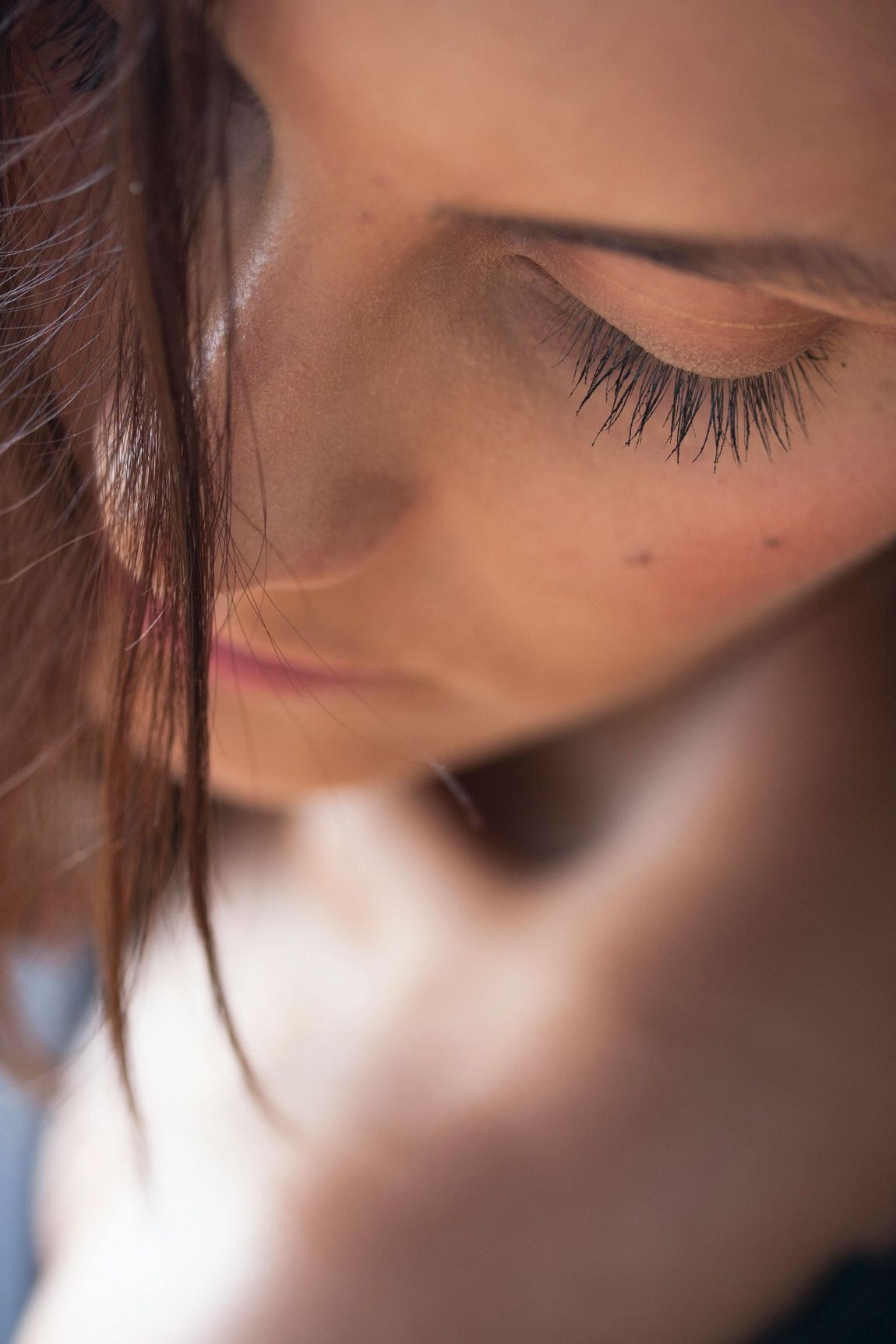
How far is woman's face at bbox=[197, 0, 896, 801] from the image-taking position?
32 centimetres

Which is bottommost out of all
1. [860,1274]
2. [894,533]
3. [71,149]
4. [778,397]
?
[860,1274]

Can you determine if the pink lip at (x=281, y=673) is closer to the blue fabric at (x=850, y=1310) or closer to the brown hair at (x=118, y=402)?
the brown hair at (x=118, y=402)

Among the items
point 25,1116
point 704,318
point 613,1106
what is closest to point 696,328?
point 704,318

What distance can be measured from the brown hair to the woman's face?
3 centimetres

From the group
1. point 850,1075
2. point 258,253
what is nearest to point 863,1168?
point 850,1075

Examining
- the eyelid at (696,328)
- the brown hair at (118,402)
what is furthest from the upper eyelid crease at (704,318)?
the brown hair at (118,402)

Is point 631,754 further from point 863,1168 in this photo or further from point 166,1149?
point 166,1149

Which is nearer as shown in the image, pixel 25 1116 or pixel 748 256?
pixel 748 256

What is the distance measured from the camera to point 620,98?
1.07ft

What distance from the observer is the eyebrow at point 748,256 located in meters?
0.35

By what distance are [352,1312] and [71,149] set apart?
0.63 meters

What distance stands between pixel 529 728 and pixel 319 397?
1.04 ft

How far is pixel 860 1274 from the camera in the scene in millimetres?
672

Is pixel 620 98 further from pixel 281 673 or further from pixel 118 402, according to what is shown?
pixel 281 673
